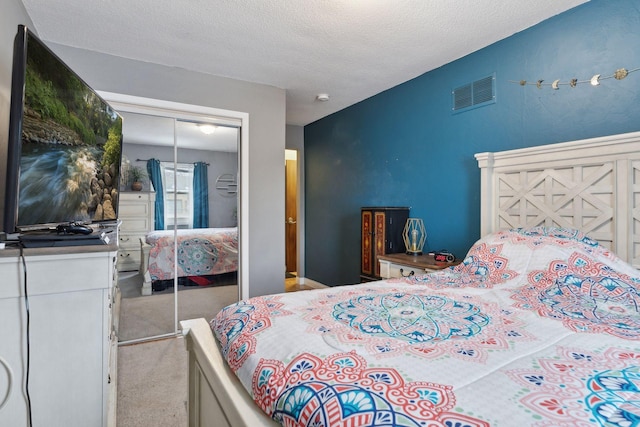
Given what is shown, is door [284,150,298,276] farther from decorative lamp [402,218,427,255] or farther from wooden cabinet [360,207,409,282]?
decorative lamp [402,218,427,255]

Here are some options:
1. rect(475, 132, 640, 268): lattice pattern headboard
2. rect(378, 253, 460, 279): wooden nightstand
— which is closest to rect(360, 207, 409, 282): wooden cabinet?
rect(378, 253, 460, 279): wooden nightstand

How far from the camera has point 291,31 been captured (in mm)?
2512

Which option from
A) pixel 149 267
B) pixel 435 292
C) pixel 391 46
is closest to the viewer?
pixel 435 292

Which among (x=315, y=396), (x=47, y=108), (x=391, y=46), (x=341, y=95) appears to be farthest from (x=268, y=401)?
(x=341, y=95)

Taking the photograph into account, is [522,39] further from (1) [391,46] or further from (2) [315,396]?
(2) [315,396]

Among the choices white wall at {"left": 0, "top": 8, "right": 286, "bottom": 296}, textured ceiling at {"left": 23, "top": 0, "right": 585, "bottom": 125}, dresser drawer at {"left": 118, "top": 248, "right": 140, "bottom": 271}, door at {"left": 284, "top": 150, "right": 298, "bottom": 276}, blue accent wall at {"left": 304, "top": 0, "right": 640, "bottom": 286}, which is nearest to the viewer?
blue accent wall at {"left": 304, "top": 0, "right": 640, "bottom": 286}

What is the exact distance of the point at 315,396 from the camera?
771mm

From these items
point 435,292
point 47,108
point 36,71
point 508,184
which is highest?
point 36,71

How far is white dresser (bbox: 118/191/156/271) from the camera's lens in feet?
10.0

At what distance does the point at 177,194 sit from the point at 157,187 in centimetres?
18

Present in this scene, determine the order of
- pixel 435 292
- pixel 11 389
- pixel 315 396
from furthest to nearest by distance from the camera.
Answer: pixel 435 292 → pixel 11 389 → pixel 315 396

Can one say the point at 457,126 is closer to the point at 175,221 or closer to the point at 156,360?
the point at 175,221

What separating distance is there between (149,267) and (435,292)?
8.78ft

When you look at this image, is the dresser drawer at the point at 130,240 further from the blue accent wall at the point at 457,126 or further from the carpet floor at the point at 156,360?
the blue accent wall at the point at 457,126
